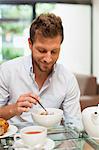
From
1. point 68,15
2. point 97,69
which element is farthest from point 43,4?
point 97,69

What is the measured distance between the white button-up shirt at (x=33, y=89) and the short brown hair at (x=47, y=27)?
245 millimetres

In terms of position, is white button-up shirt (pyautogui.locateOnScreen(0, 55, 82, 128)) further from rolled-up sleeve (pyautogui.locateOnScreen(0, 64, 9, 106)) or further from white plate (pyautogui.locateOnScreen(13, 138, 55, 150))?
white plate (pyautogui.locateOnScreen(13, 138, 55, 150))

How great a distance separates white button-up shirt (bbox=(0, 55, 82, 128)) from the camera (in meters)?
1.61

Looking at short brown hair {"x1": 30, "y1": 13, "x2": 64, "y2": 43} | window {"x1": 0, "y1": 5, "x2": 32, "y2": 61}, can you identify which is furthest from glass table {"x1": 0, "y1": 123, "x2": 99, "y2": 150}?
window {"x1": 0, "y1": 5, "x2": 32, "y2": 61}

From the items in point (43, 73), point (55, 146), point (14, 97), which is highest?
point (43, 73)

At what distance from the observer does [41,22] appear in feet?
4.86

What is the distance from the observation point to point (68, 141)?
112cm

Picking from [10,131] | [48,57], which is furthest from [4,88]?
[10,131]

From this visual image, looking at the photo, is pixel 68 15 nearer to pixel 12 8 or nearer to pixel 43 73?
pixel 12 8

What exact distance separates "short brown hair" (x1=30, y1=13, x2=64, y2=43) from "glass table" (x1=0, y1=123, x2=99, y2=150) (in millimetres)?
528

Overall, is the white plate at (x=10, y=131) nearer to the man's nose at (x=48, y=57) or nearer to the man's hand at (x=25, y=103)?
the man's hand at (x=25, y=103)

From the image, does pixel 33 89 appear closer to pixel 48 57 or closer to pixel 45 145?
pixel 48 57

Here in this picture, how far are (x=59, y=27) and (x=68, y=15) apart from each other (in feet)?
11.6

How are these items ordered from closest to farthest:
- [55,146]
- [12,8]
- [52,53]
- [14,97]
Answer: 1. [55,146]
2. [52,53]
3. [14,97]
4. [12,8]
